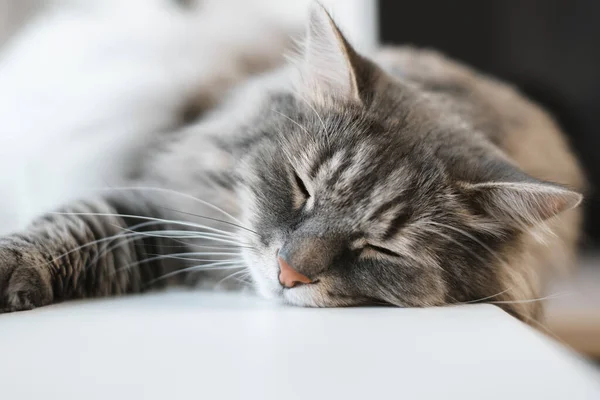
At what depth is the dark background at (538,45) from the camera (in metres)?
2.42

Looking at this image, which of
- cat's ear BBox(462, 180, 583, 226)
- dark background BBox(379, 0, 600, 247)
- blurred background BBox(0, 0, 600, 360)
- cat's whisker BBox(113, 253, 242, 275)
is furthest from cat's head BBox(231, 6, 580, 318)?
dark background BBox(379, 0, 600, 247)

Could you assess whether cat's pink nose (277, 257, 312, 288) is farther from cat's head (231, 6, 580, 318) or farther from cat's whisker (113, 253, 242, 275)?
cat's whisker (113, 253, 242, 275)

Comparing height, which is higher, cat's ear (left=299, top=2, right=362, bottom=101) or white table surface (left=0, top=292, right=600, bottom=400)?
cat's ear (left=299, top=2, right=362, bottom=101)

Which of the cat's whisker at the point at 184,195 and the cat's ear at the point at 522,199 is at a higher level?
the cat's ear at the point at 522,199

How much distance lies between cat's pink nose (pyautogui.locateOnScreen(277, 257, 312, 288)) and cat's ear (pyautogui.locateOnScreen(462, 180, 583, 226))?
1.22 ft

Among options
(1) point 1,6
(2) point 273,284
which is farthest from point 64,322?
(1) point 1,6

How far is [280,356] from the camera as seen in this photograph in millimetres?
774

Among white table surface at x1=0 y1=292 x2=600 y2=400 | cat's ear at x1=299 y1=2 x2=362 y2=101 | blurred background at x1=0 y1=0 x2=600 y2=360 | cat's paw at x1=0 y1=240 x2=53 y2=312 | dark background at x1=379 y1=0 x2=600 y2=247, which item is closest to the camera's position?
white table surface at x1=0 y1=292 x2=600 y2=400

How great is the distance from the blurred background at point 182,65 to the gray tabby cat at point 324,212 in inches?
9.2

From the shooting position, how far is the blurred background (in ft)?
5.31

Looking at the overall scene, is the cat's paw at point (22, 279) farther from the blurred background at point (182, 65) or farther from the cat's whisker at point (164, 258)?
the blurred background at point (182, 65)

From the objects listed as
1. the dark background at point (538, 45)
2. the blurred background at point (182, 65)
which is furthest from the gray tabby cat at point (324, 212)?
the dark background at point (538, 45)

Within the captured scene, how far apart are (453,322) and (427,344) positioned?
15cm

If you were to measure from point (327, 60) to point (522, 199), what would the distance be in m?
0.51
